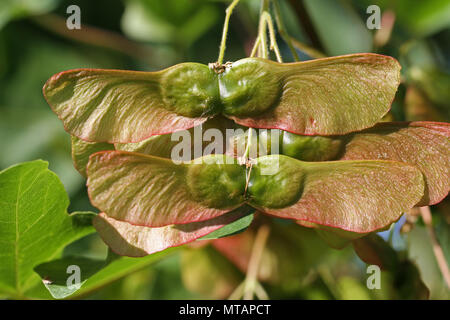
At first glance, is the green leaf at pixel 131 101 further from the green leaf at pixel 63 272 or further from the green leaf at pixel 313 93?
the green leaf at pixel 63 272

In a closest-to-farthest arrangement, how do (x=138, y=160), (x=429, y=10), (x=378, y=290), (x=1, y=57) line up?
1. (x=138, y=160)
2. (x=378, y=290)
3. (x=429, y=10)
4. (x=1, y=57)

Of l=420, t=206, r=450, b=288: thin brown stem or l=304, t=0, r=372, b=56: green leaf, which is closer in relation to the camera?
l=420, t=206, r=450, b=288: thin brown stem

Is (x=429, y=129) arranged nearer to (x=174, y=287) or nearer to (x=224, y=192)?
(x=224, y=192)

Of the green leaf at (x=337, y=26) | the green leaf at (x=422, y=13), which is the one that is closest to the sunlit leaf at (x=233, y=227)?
the green leaf at (x=422, y=13)

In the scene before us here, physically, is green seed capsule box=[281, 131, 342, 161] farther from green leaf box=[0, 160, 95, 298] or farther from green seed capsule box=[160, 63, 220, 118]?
green leaf box=[0, 160, 95, 298]

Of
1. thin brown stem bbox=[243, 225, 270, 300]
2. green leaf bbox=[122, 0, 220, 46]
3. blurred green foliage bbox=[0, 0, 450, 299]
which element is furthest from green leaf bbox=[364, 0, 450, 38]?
thin brown stem bbox=[243, 225, 270, 300]

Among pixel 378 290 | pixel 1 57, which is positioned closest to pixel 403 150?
pixel 378 290

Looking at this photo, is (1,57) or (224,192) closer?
Answer: (224,192)
